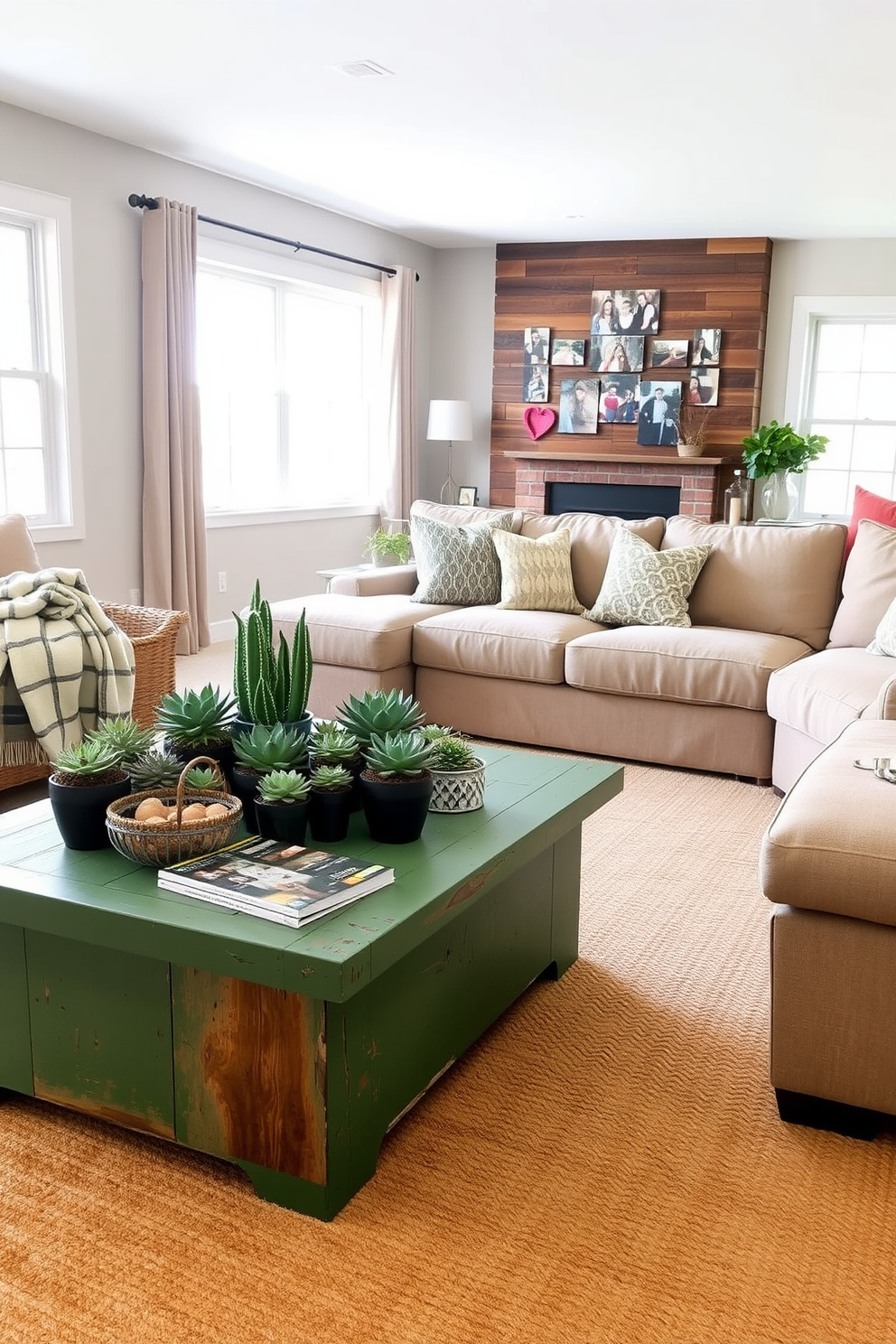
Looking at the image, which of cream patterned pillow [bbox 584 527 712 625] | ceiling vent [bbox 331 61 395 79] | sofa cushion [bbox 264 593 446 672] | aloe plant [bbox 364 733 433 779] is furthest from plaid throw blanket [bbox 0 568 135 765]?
ceiling vent [bbox 331 61 395 79]

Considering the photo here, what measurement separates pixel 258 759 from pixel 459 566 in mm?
2791

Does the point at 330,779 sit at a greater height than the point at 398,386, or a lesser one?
lesser

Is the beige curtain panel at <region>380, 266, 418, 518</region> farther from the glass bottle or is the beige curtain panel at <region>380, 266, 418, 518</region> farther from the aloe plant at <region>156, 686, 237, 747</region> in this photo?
the aloe plant at <region>156, 686, 237, 747</region>

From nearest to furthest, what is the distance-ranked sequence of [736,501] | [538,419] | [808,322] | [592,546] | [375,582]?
[592,546] → [375,582] → [736,501] → [808,322] → [538,419]

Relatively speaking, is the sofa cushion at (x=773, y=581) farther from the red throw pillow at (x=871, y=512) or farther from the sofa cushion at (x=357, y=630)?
the sofa cushion at (x=357, y=630)

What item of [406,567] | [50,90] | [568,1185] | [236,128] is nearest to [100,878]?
[568,1185]

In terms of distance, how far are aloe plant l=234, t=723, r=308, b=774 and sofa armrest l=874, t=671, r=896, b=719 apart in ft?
5.00

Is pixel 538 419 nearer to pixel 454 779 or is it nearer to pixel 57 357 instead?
pixel 57 357

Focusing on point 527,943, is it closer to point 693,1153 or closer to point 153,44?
point 693,1153

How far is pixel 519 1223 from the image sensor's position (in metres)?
1.59

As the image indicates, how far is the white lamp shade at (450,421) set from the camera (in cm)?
772

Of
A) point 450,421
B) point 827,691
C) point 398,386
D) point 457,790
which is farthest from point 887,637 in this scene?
point 398,386

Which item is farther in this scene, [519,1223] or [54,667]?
[54,667]

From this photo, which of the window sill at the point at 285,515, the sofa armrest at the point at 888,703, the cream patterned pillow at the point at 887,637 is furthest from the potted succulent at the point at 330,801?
the window sill at the point at 285,515
